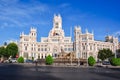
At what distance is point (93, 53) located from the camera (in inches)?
5906

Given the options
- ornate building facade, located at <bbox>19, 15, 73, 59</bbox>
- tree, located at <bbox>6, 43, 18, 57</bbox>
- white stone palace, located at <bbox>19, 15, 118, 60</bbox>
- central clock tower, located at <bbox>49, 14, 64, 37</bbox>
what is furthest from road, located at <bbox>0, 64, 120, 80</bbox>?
central clock tower, located at <bbox>49, 14, 64, 37</bbox>

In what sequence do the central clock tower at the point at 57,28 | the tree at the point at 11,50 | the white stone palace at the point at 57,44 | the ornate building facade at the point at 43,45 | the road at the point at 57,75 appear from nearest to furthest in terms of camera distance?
the road at the point at 57,75 < the tree at the point at 11,50 < the white stone palace at the point at 57,44 < the ornate building facade at the point at 43,45 < the central clock tower at the point at 57,28

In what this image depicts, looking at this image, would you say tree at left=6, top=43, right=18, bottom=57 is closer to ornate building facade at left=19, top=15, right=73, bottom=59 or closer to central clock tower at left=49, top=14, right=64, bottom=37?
ornate building facade at left=19, top=15, right=73, bottom=59

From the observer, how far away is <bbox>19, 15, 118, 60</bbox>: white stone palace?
499 feet

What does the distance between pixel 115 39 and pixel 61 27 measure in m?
45.8

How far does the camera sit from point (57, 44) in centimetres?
15875

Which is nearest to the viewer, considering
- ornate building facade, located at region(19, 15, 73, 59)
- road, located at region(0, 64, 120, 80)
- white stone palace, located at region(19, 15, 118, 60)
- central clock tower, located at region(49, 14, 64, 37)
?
road, located at region(0, 64, 120, 80)

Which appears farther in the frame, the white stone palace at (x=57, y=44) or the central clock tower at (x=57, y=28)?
the central clock tower at (x=57, y=28)

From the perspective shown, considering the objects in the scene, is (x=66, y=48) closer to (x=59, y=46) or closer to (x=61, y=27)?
(x=59, y=46)

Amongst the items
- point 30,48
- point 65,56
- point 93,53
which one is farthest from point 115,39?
point 65,56

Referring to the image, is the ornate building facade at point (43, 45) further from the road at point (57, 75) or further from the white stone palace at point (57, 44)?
the road at point (57, 75)

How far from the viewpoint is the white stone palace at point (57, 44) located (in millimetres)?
152113

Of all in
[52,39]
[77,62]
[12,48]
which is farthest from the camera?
[52,39]

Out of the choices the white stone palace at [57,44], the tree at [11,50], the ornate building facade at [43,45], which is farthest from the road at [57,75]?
the ornate building facade at [43,45]
